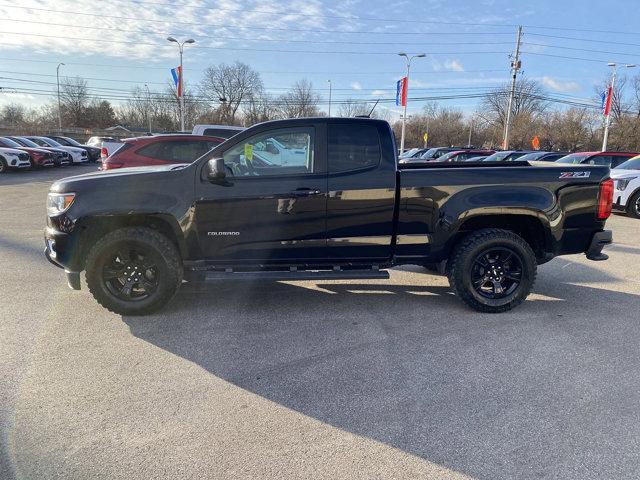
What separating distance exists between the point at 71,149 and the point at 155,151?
70.9 ft

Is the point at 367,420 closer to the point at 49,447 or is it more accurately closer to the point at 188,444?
the point at 188,444

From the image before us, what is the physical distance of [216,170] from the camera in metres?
4.23

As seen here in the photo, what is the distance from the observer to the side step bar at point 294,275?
4488 millimetres

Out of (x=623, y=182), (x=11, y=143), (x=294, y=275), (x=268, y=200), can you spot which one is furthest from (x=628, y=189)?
(x=11, y=143)

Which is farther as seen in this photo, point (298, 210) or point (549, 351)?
point (298, 210)

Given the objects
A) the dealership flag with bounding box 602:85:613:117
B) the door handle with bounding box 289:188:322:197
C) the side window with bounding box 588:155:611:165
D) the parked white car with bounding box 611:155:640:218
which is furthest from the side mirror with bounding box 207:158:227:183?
the dealership flag with bounding box 602:85:613:117

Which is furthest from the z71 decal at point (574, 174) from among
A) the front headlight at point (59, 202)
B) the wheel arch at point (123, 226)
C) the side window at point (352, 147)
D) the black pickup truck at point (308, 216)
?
the front headlight at point (59, 202)

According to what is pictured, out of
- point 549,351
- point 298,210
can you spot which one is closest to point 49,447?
point 298,210

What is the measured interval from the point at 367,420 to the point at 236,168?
2.73 meters

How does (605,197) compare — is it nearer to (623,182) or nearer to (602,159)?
(623,182)

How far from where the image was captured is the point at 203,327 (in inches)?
171

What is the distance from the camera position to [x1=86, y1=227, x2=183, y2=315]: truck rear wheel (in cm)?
438

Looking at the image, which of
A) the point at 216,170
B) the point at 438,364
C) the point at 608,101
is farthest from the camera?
the point at 608,101

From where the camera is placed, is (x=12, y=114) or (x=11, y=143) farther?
(x=12, y=114)
